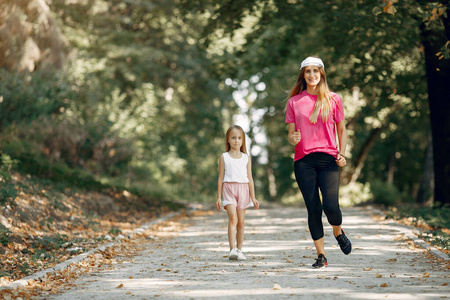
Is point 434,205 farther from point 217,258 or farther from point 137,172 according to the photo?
point 137,172

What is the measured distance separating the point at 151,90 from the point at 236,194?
1947 centimetres

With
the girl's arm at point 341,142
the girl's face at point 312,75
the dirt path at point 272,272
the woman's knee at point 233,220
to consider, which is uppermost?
the girl's face at point 312,75

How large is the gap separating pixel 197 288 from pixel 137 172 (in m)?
16.4

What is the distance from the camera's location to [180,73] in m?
28.8

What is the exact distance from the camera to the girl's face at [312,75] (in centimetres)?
707

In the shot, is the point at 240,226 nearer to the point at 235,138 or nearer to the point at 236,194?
the point at 236,194

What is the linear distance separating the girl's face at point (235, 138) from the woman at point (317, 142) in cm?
128

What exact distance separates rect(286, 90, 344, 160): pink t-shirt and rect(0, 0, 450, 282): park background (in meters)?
2.53

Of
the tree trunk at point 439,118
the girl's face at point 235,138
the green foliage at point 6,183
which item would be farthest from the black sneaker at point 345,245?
the tree trunk at point 439,118

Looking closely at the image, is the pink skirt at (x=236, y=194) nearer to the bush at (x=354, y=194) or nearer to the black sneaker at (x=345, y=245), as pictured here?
the black sneaker at (x=345, y=245)

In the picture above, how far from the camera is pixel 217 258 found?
27.9 feet

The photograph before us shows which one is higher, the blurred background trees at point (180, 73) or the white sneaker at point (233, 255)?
→ the blurred background trees at point (180, 73)

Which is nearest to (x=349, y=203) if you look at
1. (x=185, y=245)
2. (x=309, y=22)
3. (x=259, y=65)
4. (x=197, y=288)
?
(x=259, y=65)

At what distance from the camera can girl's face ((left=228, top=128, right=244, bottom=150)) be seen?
27.2ft
